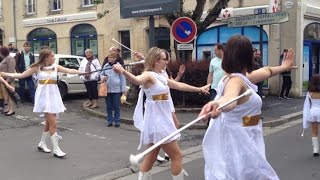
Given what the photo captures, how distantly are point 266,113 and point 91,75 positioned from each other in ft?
16.8

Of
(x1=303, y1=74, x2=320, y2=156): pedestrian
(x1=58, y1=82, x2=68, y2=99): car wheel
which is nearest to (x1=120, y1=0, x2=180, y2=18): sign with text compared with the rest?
(x1=58, y1=82, x2=68, y2=99): car wheel

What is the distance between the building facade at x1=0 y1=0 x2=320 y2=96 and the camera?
18828 millimetres

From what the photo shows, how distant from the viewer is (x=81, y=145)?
9172 millimetres

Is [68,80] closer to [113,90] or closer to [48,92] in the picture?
[113,90]

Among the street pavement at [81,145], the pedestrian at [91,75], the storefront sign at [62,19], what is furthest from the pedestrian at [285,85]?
the storefront sign at [62,19]

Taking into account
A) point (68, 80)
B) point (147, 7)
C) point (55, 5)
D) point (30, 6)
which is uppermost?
point (30, 6)

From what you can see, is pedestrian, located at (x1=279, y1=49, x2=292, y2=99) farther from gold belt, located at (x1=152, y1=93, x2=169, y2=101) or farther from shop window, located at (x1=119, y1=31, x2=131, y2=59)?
gold belt, located at (x1=152, y1=93, x2=169, y2=101)

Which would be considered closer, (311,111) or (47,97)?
(47,97)

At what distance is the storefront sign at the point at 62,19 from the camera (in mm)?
26000

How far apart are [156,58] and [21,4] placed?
26141 mm

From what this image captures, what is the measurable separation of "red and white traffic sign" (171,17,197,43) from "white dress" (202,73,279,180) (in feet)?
27.5

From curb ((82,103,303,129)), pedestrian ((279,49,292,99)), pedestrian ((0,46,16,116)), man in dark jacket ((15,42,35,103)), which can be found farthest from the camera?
pedestrian ((279,49,292,99))

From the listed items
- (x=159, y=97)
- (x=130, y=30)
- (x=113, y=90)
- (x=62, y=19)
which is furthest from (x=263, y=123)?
(x=62, y=19)

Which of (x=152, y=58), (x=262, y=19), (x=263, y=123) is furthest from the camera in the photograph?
(x=262, y=19)
